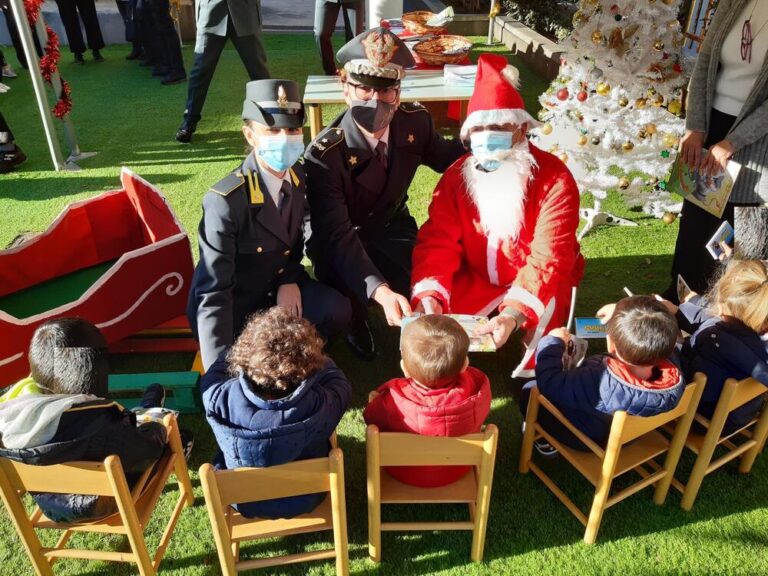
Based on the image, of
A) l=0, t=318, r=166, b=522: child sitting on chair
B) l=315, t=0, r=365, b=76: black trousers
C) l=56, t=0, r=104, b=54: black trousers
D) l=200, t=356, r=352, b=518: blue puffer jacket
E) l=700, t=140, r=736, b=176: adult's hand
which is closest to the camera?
l=0, t=318, r=166, b=522: child sitting on chair

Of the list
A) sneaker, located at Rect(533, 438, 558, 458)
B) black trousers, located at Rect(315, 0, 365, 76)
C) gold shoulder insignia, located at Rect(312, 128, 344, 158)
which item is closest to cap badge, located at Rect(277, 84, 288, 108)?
gold shoulder insignia, located at Rect(312, 128, 344, 158)

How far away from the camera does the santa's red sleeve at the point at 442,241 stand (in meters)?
3.02

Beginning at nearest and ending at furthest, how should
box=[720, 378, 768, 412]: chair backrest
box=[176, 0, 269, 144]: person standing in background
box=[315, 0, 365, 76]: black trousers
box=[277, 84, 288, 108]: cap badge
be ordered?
box=[720, 378, 768, 412]: chair backrest < box=[277, 84, 288, 108]: cap badge < box=[176, 0, 269, 144]: person standing in background < box=[315, 0, 365, 76]: black trousers

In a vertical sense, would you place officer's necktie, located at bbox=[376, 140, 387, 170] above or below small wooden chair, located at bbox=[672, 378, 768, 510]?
above

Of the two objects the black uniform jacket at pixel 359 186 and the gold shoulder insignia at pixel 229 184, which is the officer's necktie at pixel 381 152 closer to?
the black uniform jacket at pixel 359 186

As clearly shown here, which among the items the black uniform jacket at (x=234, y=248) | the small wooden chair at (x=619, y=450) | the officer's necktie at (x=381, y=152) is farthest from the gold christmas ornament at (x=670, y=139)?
the black uniform jacket at (x=234, y=248)

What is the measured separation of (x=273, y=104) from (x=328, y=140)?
644 millimetres

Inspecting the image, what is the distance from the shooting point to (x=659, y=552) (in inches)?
97.7

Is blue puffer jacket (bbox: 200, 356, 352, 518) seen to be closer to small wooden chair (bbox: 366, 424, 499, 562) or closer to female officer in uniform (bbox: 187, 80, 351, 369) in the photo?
small wooden chair (bbox: 366, 424, 499, 562)

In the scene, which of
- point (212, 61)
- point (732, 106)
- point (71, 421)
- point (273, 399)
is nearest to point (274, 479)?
point (273, 399)

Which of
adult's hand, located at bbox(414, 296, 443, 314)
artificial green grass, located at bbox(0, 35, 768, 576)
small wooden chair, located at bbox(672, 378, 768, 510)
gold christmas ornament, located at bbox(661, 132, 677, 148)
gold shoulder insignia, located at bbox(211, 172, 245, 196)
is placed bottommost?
artificial green grass, located at bbox(0, 35, 768, 576)

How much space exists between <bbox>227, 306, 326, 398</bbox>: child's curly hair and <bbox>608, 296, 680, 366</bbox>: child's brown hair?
1.08 meters

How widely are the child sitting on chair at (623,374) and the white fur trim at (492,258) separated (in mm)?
712

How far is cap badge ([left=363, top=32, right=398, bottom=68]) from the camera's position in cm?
308
